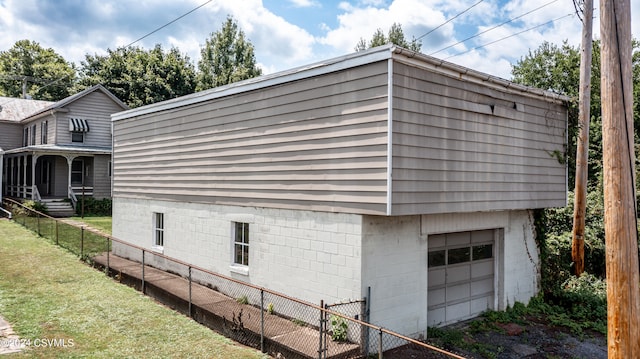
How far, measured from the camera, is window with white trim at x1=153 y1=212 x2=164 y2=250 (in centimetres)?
1286

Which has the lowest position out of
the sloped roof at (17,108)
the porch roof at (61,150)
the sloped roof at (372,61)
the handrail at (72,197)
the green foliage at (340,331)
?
the green foliage at (340,331)

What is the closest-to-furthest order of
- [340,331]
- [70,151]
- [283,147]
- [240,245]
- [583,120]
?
[340,331] < [283,147] < [240,245] < [583,120] < [70,151]

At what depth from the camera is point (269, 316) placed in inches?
331

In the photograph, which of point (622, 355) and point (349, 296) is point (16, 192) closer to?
point (349, 296)

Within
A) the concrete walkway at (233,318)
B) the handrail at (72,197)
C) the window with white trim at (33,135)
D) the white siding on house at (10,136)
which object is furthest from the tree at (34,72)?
the concrete walkway at (233,318)

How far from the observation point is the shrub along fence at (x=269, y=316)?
6738mm

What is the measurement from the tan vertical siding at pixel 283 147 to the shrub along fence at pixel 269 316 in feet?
5.97

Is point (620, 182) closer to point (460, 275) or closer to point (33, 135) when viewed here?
point (460, 275)

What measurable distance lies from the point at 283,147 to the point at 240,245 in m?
2.73

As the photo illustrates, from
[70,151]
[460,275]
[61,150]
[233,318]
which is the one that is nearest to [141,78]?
[70,151]

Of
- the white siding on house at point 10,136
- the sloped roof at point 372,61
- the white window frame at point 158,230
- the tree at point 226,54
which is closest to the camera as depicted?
the sloped roof at point 372,61

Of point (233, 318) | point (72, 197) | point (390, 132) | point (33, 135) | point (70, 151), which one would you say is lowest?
point (233, 318)

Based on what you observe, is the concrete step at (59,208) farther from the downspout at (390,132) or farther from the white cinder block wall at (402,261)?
the downspout at (390,132)

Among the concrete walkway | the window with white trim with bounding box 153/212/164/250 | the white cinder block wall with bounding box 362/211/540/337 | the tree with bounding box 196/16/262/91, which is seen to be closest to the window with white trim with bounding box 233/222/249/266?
the concrete walkway
